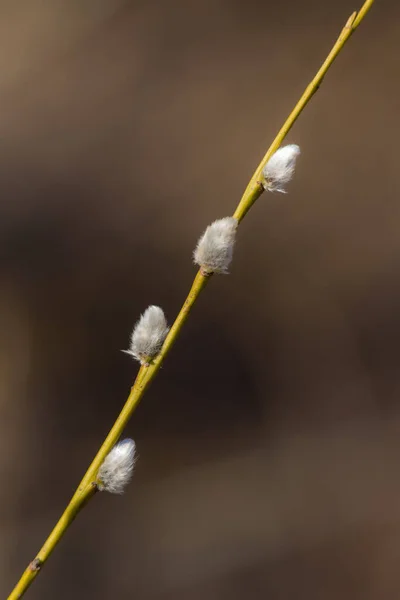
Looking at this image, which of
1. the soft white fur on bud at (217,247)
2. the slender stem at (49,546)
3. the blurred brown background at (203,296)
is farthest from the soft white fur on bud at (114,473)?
the blurred brown background at (203,296)

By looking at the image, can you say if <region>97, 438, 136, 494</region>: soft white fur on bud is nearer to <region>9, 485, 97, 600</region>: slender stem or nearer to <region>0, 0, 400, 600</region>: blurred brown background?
<region>9, 485, 97, 600</region>: slender stem

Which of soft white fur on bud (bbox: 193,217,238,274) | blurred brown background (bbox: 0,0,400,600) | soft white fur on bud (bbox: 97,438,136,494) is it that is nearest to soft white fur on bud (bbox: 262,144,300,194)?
soft white fur on bud (bbox: 193,217,238,274)

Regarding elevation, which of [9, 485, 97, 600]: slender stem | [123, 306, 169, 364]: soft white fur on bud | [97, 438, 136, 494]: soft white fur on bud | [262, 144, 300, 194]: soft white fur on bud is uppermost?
[262, 144, 300, 194]: soft white fur on bud

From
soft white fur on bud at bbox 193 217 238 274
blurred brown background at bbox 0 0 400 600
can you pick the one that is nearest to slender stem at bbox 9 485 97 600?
soft white fur on bud at bbox 193 217 238 274

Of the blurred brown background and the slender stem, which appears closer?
the slender stem

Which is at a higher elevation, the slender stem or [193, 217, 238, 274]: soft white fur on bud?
[193, 217, 238, 274]: soft white fur on bud

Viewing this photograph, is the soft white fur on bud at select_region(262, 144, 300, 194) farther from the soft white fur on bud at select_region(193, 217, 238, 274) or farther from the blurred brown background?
the blurred brown background

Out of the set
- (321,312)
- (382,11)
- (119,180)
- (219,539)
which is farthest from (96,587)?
(382,11)
